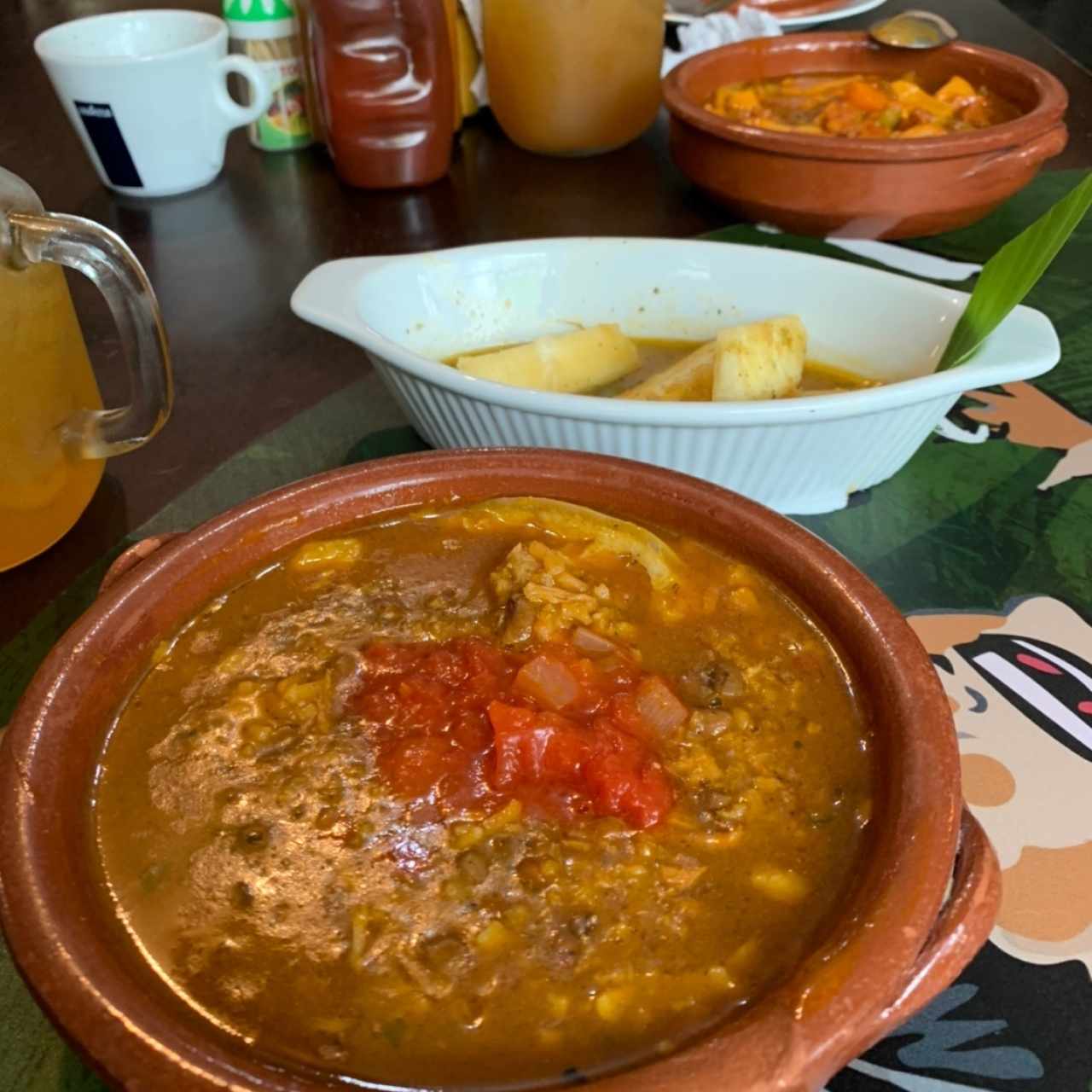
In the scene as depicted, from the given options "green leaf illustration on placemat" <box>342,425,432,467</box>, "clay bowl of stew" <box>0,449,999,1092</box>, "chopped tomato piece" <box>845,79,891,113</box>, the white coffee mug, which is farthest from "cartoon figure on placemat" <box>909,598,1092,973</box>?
the white coffee mug

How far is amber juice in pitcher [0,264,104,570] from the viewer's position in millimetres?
1185

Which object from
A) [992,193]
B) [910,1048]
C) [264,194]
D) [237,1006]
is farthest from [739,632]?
[264,194]

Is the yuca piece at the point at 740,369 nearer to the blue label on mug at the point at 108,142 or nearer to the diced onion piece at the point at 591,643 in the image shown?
the diced onion piece at the point at 591,643

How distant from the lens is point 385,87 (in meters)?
2.10

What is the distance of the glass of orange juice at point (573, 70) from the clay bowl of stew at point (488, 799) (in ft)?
4.76

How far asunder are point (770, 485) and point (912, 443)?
0.65ft

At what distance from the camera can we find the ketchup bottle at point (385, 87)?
2010mm

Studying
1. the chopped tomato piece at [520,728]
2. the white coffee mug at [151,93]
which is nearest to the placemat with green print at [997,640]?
the chopped tomato piece at [520,728]

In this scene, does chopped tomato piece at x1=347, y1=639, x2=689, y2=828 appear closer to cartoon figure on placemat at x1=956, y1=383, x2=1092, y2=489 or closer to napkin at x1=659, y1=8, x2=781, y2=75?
cartoon figure on placemat at x1=956, y1=383, x2=1092, y2=489

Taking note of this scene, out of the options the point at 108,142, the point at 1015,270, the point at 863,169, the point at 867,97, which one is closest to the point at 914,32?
the point at 867,97

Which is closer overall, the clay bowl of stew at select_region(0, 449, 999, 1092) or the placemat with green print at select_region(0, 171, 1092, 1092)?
the clay bowl of stew at select_region(0, 449, 999, 1092)

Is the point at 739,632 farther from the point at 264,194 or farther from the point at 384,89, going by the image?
the point at 264,194

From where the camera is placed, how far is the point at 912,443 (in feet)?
4.50

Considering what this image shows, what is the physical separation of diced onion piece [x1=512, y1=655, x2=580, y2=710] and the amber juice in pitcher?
2.20ft
